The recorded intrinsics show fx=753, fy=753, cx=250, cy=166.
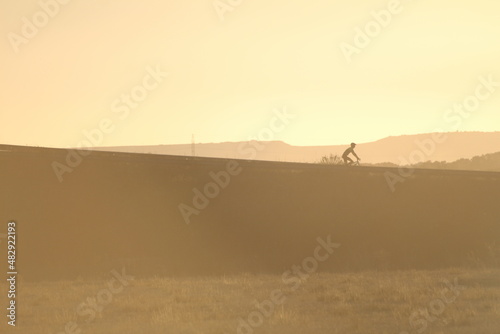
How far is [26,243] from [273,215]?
7978 mm

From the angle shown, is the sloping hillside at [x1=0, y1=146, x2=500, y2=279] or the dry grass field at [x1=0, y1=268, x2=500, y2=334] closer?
the dry grass field at [x1=0, y1=268, x2=500, y2=334]

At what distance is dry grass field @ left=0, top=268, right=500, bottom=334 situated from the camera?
1338 centimetres

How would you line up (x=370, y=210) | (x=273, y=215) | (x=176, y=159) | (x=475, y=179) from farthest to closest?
(x=475, y=179)
(x=370, y=210)
(x=273, y=215)
(x=176, y=159)

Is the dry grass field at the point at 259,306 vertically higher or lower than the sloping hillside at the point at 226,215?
lower

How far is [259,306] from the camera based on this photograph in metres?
15.3

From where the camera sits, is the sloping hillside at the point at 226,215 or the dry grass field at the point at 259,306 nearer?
the dry grass field at the point at 259,306

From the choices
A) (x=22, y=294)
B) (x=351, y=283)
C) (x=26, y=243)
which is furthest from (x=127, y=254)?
(x=351, y=283)

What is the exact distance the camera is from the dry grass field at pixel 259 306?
1338 centimetres

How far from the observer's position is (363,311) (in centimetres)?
1521

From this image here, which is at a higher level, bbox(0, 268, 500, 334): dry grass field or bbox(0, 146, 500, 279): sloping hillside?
bbox(0, 146, 500, 279): sloping hillside

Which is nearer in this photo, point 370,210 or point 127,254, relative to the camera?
point 127,254

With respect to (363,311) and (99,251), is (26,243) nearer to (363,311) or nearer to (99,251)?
(99,251)

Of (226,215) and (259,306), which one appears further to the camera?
(226,215)

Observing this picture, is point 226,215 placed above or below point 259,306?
above
